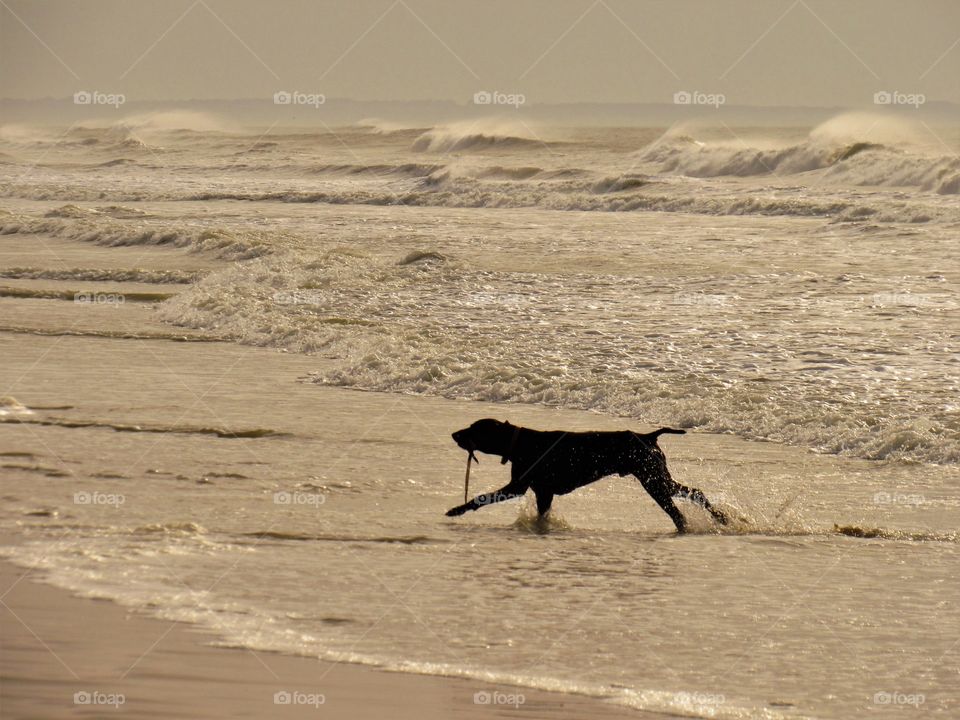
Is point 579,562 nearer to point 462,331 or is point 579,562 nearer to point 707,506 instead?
point 707,506

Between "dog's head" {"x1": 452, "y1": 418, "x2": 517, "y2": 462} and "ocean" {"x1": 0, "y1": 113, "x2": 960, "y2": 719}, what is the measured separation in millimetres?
414

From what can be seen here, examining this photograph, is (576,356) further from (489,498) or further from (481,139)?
(481,139)

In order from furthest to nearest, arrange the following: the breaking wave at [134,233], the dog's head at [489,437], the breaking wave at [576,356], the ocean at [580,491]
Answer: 1. the breaking wave at [134,233]
2. the breaking wave at [576,356]
3. the dog's head at [489,437]
4. the ocean at [580,491]

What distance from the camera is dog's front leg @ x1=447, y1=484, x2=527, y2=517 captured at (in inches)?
286

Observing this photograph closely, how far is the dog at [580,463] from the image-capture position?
7.32 m

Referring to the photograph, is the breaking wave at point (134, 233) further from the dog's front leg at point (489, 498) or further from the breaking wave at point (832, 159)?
the breaking wave at point (832, 159)

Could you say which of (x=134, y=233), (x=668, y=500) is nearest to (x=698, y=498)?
(x=668, y=500)

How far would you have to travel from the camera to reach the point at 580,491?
8.32 m

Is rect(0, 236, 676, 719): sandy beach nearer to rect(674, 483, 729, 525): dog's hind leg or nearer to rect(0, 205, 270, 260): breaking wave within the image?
rect(674, 483, 729, 525): dog's hind leg

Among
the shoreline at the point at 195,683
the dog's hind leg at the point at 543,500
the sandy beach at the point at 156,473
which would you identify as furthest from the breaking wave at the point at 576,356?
the shoreline at the point at 195,683

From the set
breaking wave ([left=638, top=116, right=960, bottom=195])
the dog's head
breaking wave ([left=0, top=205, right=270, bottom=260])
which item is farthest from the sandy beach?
breaking wave ([left=638, top=116, right=960, bottom=195])

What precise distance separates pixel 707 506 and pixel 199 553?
2730 millimetres

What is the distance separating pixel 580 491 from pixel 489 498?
118cm

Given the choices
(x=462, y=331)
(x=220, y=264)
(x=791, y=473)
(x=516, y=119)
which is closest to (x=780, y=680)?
(x=791, y=473)
